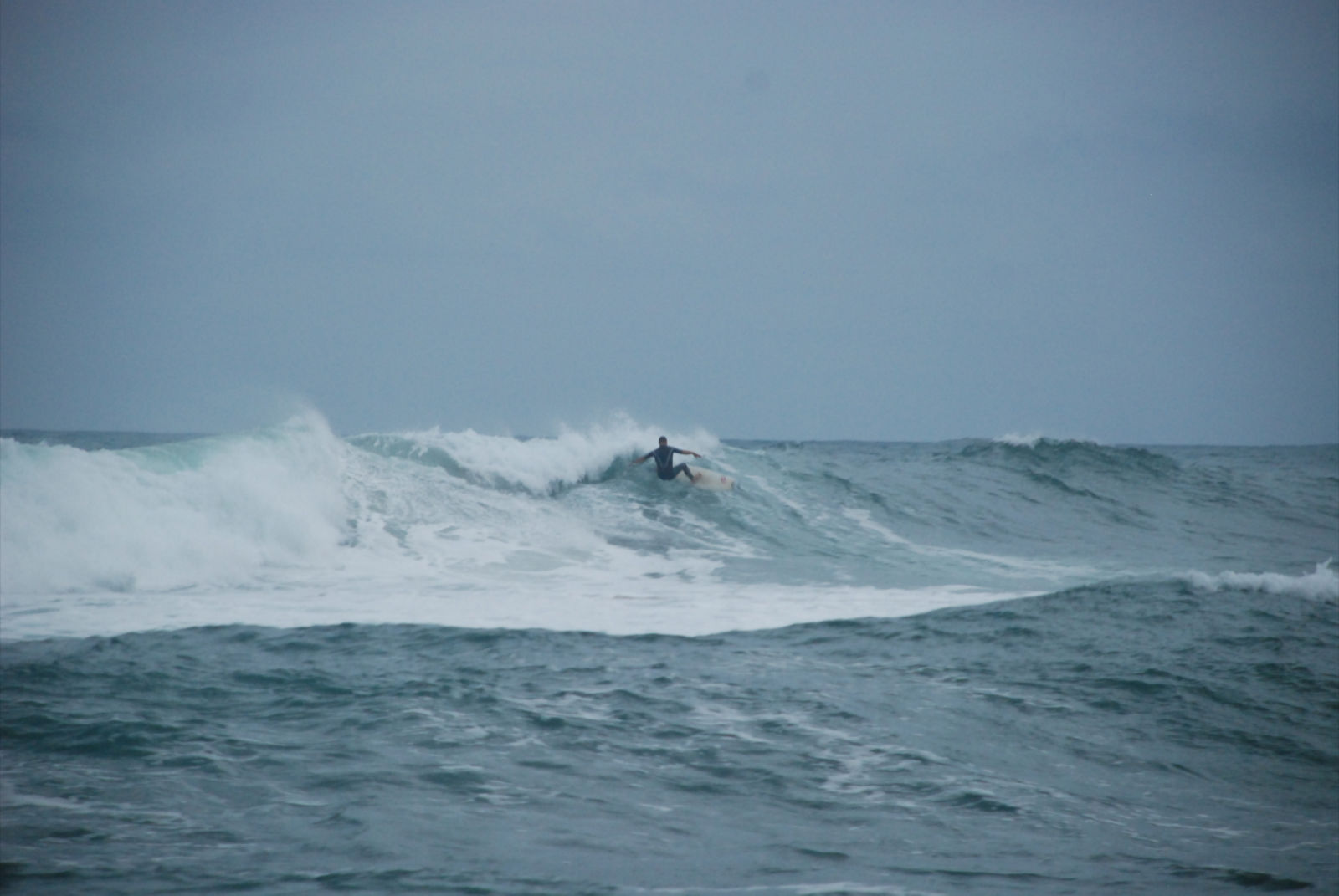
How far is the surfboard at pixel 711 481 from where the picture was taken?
62.4 feet

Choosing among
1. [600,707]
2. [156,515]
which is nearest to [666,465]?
[156,515]

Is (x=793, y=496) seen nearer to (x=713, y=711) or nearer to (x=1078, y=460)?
(x=1078, y=460)

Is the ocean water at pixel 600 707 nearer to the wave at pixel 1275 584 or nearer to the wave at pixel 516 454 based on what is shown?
the wave at pixel 1275 584

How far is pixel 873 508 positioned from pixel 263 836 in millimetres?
16134

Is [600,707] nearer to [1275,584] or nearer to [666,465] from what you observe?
[1275,584]

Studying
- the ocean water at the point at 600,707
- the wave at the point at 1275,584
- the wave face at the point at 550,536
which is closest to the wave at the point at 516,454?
the wave face at the point at 550,536

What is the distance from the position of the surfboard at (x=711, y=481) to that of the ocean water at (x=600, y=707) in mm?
4165

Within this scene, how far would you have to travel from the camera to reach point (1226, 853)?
4.36m

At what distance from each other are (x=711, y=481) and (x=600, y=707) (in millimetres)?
12998

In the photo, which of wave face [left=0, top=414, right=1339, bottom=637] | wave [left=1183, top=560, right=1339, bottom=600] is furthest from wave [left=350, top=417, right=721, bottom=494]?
wave [left=1183, top=560, right=1339, bottom=600]

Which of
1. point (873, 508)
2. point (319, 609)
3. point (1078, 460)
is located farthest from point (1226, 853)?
point (1078, 460)

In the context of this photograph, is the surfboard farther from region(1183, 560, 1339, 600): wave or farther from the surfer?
region(1183, 560, 1339, 600): wave

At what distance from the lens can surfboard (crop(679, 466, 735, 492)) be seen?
19.0 meters

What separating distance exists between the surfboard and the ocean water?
13.7ft
